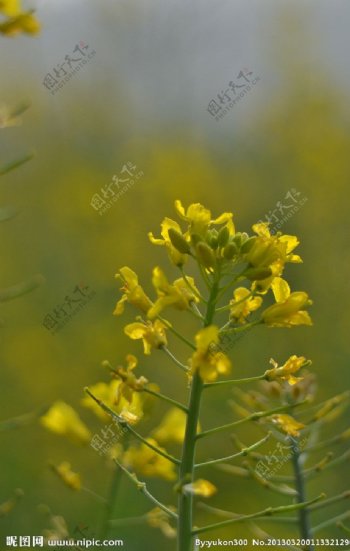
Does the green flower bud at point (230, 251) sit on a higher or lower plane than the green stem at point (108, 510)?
higher

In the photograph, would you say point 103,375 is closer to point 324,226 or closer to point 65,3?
point 324,226

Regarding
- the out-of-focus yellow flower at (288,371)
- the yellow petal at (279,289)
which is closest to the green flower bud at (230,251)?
the yellow petal at (279,289)

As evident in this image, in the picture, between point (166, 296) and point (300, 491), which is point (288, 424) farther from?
point (300, 491)

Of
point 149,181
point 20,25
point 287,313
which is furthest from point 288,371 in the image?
point 149,181

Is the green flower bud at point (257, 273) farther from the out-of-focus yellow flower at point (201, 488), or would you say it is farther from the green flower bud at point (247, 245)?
the out-of-focus yellow flower at point (201, 488)

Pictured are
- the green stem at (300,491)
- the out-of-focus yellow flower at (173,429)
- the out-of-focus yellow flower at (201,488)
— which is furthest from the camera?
the out-of-focus yellow flower at (173,429)

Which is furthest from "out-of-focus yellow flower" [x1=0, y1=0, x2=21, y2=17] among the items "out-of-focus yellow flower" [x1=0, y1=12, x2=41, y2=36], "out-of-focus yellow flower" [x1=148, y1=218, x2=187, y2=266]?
"out-of-focus yellow flower" [x1=148, y1=218, x2=187, y2=266]

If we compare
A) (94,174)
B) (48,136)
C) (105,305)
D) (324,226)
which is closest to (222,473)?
(105,305)

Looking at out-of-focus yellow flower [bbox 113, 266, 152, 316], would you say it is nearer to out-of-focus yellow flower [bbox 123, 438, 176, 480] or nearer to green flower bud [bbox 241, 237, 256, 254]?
green flower bud [bbox 241, 237, 256, 254]
